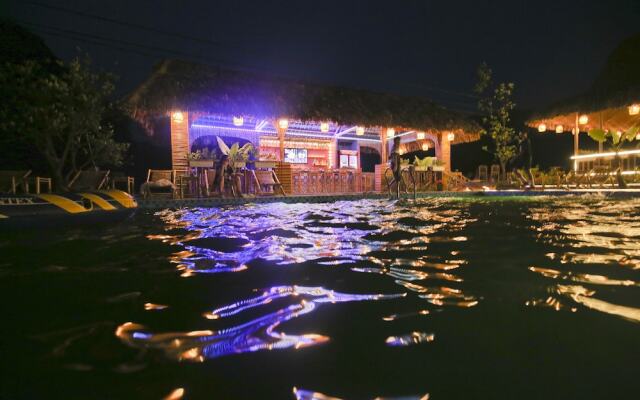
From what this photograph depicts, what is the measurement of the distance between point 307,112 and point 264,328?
40.8 ft

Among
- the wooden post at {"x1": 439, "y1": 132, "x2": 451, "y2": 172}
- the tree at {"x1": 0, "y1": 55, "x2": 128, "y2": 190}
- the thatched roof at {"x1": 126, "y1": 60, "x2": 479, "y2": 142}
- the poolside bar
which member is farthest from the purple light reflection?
the wooden post at {"x1": 439, "y1": 132, "x2": 451, "y2": 172}

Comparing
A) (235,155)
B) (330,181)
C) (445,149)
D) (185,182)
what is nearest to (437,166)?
(445,149)

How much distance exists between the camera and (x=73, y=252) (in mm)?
2889

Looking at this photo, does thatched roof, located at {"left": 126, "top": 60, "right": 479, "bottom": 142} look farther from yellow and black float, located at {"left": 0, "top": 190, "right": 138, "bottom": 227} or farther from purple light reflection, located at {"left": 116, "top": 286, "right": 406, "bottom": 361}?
purple light reflection, located at {"left": 116, "top": 286, "right": 406, "bottom": 361}

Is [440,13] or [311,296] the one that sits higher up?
[440,13]

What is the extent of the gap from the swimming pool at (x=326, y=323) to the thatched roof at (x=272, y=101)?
9.35 meters

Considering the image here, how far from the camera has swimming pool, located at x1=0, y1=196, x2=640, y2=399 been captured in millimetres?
926

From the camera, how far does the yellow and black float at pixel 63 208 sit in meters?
4.52

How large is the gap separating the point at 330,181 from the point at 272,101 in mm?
3662

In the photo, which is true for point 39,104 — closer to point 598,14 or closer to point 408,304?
point 408,304

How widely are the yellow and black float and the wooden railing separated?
7.55 meters

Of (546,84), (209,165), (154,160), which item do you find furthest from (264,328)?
(546,84)

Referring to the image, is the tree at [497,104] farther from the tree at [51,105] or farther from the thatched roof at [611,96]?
the tree at [51,105]

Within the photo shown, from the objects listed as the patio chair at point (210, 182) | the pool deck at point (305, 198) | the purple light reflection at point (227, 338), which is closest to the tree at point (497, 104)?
the pool deck at point (305, 198)
